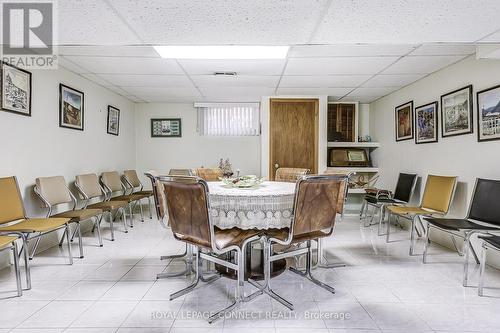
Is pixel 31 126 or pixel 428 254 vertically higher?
pixel 31 126

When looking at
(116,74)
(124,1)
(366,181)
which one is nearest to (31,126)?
(116,74)

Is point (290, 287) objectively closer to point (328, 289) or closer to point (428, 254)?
point (328, 289)

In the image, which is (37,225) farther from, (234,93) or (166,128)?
(166,128)

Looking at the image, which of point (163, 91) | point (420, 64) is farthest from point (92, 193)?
point (420, 64)

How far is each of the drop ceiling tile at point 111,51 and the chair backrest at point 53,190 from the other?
5.01ft

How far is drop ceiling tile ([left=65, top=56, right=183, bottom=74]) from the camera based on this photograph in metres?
3.73

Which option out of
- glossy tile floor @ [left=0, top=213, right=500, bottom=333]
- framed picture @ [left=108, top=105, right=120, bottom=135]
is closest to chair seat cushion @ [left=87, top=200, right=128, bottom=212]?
glossy tile floor @ [left=0, top=213, right=500, bottom=333]

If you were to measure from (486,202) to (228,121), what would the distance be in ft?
15.9

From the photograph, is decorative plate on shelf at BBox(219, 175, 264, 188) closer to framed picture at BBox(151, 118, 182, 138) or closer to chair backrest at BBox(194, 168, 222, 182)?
chair backrest at BBox(194, 168, 222, 182)

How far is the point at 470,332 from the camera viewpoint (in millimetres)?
2014

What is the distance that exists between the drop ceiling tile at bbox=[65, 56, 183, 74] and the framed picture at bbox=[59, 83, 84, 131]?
0.44 metres

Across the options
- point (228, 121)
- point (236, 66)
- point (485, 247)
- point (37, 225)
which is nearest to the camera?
point (485, 247)

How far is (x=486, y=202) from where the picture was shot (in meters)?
3.12

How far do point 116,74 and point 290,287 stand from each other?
12.4 ft
